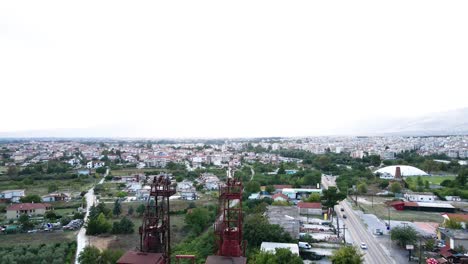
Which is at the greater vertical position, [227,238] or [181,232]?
[227,238]

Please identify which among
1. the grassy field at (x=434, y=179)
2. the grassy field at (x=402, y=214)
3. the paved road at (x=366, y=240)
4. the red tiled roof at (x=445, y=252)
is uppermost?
the grassy field at (x=434, y=179)

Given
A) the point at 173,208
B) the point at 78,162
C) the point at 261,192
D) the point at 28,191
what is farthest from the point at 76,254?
the point at 78,162

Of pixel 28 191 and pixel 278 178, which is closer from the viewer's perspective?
pixel 28 191

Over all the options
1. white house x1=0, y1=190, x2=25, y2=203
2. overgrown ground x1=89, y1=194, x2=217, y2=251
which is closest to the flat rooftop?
overgrown ground x1=89, y1=194, x2=217, y2=251

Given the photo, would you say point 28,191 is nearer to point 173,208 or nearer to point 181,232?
point 173,208

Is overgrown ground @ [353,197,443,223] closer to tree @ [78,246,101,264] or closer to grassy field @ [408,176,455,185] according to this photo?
grassy field @ [408,176,455,185]

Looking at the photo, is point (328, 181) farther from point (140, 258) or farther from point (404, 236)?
point (140, 258)

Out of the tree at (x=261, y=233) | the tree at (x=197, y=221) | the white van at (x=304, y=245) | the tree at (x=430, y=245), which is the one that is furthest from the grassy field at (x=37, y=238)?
the tree at (x=430, y=245)

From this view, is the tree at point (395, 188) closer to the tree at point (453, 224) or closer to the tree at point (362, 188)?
the tree at point (362, 188)
